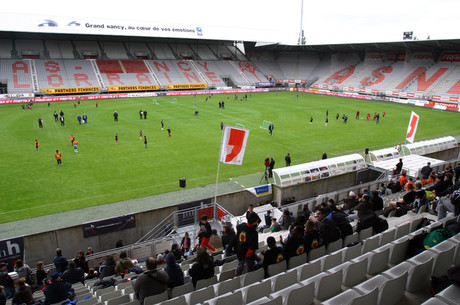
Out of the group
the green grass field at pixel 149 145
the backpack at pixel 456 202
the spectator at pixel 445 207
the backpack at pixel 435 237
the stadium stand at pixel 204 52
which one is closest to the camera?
Answer: the backpack at pixel 435 237

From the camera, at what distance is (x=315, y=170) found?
1919 centimetres

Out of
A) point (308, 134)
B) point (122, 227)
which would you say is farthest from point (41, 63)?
point (122, 227)

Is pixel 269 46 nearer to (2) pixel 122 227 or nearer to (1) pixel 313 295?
(2) pixel 122 227

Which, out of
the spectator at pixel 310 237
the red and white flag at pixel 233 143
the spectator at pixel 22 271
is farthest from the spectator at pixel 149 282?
the red and white flag at pixel 233 143

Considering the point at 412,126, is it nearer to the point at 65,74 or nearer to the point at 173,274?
the point at 173,274

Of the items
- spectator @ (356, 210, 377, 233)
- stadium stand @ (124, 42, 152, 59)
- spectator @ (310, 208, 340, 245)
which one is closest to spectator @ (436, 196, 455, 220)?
spectator @ (356, 210, 377, 233)

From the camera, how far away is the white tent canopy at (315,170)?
18.2 meters

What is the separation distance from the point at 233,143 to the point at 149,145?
14.4 m

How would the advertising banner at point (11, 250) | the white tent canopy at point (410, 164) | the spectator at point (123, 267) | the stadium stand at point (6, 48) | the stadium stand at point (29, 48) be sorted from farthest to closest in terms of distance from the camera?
the stadium stand at point (29, 48) < the stadium stand at point (6, 48) < the white tent canopy at point (410, 164) < the advertising banner at point (11, 250) < the spectator at point (123, 267)

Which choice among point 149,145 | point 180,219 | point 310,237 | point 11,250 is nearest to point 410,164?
point 180,219

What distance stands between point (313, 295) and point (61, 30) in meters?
62.7

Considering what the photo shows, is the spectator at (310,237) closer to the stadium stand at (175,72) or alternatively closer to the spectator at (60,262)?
Answer: the spectator at (60,262)

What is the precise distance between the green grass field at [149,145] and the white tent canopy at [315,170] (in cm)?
406

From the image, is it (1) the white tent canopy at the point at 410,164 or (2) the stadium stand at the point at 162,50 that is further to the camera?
(2) the stadium stand at the point at 162,50
